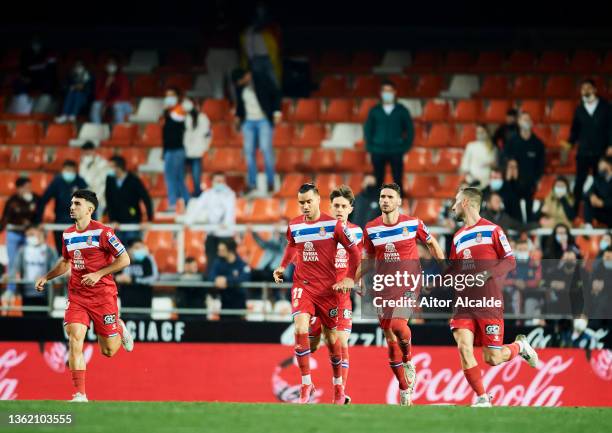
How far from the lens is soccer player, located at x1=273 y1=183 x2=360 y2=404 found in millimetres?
11680

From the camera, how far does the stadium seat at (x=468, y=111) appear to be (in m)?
20.4

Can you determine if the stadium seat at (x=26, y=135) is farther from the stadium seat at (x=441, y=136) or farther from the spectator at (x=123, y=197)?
the stadium seat at (x=441, y=136)

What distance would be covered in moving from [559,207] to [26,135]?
9.01 meters

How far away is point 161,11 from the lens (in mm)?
23500

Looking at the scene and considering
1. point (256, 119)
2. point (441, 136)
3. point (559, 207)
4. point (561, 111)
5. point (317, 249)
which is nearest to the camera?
point (317, 249)

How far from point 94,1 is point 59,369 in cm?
997

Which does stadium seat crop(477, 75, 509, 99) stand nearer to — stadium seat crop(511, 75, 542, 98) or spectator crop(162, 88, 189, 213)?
stadium seat crop(511, 75, 542, 98)

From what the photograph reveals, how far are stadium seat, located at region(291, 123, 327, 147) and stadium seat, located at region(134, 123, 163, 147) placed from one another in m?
2.14

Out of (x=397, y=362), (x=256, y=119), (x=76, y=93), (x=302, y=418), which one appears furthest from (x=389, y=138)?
(x=302, y=418)

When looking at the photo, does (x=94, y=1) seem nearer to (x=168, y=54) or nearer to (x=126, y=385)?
(x=168, y=54)

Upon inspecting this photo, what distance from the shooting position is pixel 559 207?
16.6 m

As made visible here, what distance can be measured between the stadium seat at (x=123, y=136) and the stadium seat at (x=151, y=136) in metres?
0.11

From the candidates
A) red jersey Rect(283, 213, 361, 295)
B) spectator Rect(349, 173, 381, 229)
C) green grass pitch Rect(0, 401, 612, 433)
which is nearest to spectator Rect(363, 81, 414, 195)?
spectator Rect(349, 173, 381, 229)

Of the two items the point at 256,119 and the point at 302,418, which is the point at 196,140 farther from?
the point at 302,418
